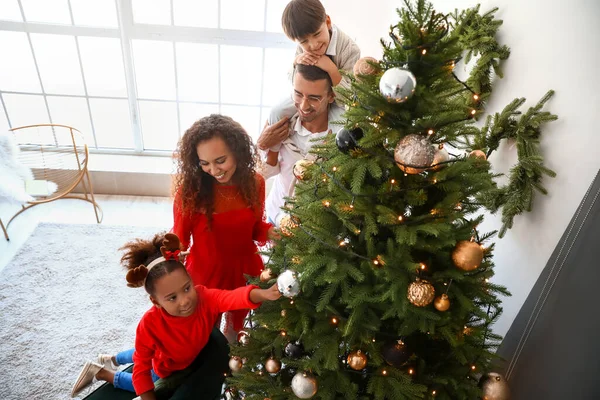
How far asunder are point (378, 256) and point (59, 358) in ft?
6.23

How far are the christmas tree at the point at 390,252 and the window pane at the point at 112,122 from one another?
284cm

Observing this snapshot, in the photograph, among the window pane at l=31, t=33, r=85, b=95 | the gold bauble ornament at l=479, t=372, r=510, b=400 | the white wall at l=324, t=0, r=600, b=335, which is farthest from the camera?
the window pane at l=31, t=33, r=85, b=95

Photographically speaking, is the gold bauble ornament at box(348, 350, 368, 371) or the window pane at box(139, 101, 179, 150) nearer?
the gold bauble ornament at box(348, 350, 368, 371)

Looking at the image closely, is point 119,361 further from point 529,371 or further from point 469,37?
point 469,37

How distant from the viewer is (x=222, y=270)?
1632mm

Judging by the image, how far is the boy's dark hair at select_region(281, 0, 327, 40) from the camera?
5.14 feet

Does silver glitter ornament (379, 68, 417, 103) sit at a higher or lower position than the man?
higher

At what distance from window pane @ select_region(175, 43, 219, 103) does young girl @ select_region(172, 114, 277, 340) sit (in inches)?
79.3

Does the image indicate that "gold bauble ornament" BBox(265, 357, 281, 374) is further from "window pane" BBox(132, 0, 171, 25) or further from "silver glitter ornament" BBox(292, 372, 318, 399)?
"window pane" BBox(132, 0, 171, 25)

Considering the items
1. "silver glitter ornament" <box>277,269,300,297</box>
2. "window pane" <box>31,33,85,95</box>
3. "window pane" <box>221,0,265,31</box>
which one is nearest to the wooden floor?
"window pane" <box>31,33,85,95</box>

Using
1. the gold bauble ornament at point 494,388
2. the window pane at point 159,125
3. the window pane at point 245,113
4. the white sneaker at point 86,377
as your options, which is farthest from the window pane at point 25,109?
the gold bauble ornament at point 494,388

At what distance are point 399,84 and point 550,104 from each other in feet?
2.90

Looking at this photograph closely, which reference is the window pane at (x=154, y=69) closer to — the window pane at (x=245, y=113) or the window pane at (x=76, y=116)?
the window pane at (x=245, y=113)

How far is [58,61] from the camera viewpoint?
3695 mm
